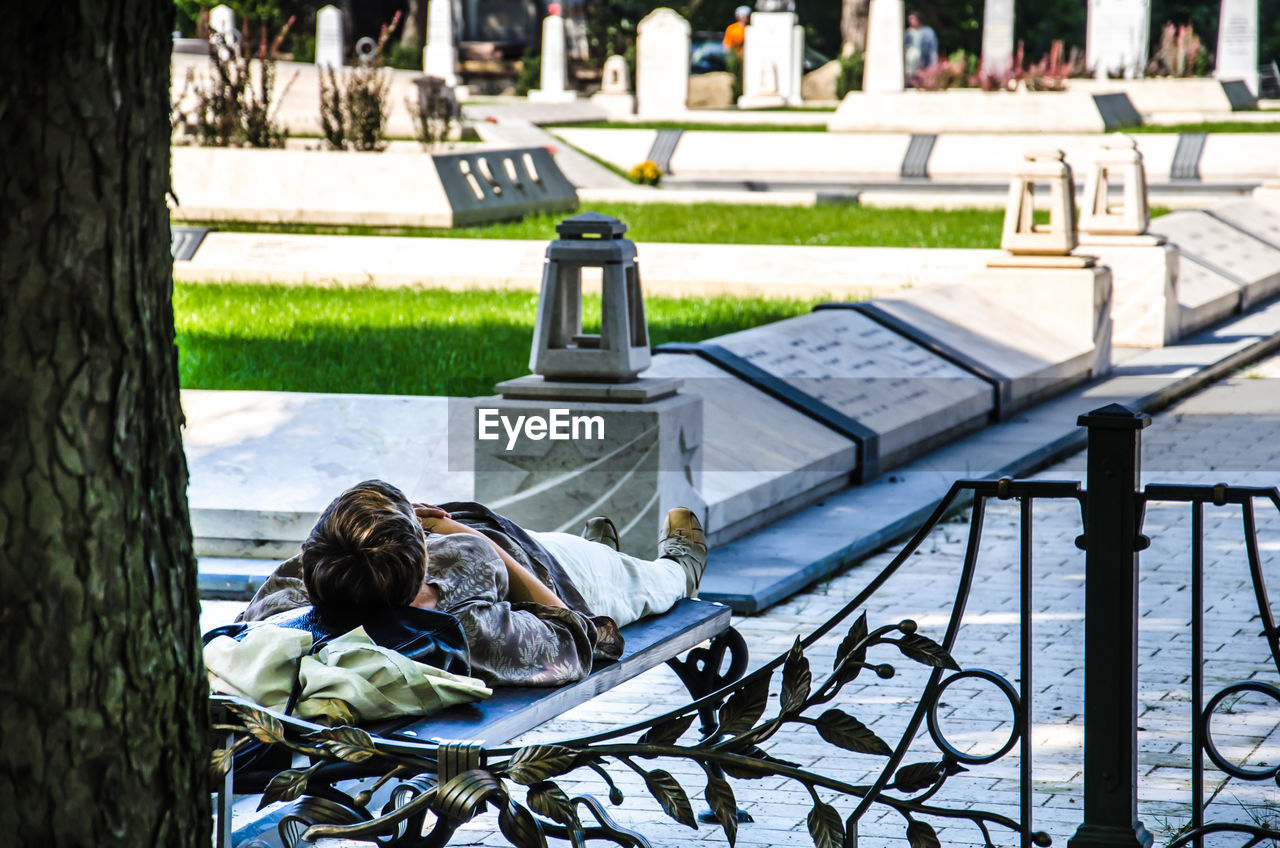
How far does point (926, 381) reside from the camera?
A: 1109 centimetres

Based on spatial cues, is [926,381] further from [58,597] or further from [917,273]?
[58,597]

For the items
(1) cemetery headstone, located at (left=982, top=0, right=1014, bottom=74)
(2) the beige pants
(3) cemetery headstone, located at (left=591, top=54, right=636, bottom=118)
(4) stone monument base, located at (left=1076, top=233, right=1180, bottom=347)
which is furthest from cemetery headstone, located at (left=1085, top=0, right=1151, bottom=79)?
(2) the beige pants

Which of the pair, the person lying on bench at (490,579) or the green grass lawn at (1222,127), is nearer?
the person lying on bench at (490,579)

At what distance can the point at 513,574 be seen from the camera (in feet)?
14.2

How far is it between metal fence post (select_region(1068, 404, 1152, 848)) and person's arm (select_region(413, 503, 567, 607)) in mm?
1413

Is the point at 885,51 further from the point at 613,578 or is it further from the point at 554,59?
the point at 613,578

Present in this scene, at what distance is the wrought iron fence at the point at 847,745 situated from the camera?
336cm

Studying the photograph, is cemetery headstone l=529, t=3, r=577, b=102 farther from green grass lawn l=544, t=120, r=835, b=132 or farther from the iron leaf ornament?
the iron leaf ornament

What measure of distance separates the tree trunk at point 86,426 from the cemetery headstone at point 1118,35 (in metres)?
39.4

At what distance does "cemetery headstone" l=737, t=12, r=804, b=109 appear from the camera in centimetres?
4094

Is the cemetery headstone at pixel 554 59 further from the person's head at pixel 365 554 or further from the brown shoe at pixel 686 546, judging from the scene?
the person's head at pixel 365 554

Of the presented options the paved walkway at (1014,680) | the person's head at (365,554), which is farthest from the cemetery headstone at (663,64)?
the person's head at (365,554)

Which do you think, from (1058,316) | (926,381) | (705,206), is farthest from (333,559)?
(705,206)

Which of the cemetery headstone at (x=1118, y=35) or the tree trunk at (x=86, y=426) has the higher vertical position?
the cemetery headstone at (x=1118, y=35)
